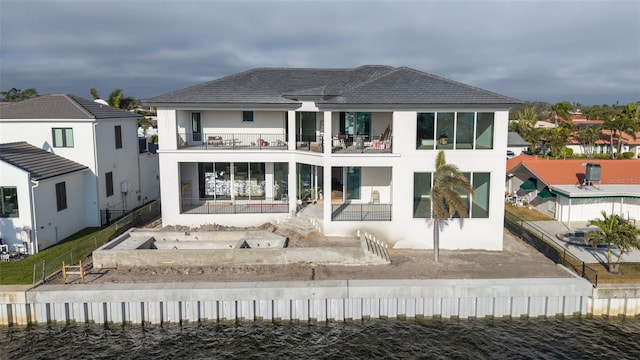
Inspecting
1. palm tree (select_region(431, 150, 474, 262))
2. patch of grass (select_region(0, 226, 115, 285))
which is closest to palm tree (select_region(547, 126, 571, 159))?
palm tree (select_region(431, 150, 474, 262))

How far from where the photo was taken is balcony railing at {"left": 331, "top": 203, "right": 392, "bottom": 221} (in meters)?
23.8

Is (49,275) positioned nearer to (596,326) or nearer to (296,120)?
(296,120)

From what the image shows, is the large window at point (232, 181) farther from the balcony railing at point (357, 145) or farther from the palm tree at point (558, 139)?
the palm tree at point (558, 139)

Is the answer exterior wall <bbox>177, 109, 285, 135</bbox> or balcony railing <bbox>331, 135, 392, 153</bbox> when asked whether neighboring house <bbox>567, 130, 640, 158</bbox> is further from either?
exterior wall <bbox>177, 109, 285, 135</bbox>

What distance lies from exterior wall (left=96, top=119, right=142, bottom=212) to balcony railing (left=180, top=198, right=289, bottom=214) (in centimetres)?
501

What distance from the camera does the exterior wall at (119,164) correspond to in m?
27.5

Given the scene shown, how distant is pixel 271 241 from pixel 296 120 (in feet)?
25.9

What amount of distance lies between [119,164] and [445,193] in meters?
20.6

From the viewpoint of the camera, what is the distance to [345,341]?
53.8 feet

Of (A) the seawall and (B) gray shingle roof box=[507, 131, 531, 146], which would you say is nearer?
(A) the seawall

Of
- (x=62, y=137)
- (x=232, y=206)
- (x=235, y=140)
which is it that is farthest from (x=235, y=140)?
(x=62, y=137)

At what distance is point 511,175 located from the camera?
36469 mm

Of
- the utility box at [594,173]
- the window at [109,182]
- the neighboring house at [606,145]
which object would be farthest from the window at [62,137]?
the neighboring house at [606,145]

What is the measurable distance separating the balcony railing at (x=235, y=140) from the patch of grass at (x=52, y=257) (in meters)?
6.59
